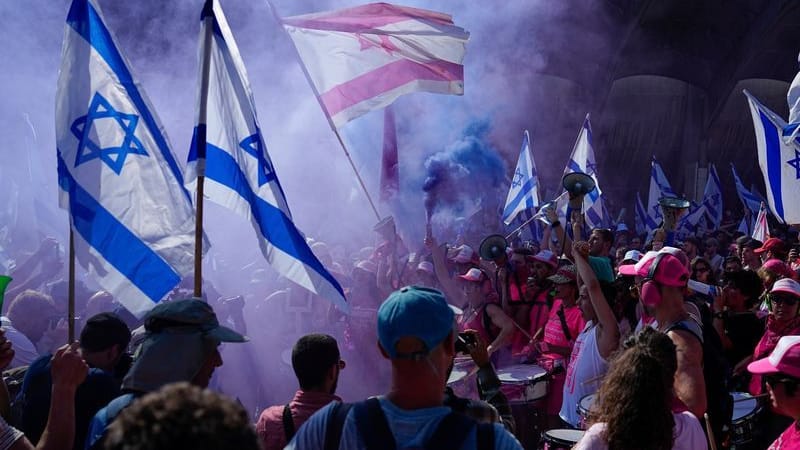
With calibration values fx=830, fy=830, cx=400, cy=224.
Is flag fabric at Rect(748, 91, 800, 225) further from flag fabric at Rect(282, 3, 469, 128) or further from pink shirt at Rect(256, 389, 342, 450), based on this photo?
pink shirt at Rect(256, 389, 342, 450)

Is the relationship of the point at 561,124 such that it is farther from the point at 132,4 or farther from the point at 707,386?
the point at 707,386

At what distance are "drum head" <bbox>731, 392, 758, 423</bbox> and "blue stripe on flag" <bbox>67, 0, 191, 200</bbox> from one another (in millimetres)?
3099

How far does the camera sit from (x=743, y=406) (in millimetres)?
4418

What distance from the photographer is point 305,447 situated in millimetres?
2188

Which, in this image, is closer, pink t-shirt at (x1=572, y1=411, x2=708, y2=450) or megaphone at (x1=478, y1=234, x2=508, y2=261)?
pink t-shirt at (x1=572, y1=411, x2=708, y2=450)

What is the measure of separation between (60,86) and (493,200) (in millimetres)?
16124

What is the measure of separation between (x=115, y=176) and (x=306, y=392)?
1671 millimetres

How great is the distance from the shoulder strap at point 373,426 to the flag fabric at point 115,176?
220 cm

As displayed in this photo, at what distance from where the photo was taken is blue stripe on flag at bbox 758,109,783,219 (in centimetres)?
812

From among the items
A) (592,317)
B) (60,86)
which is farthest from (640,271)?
(60,86)

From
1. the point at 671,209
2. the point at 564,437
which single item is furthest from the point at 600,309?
the point at 671,209

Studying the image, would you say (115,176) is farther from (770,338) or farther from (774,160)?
(774,160)

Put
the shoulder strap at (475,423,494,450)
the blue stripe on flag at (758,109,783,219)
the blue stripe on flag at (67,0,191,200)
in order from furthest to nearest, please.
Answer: the blue stripe on flag at (758,109,783,219)
the blue stripe on flag at (67,0,191,200)
the shoulder strap at (475,423,494,450)

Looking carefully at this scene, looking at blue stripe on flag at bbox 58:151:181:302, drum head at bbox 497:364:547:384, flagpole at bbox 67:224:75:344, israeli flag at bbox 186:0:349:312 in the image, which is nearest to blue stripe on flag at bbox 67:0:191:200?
israeli flag at bbox 186:0:349:312
